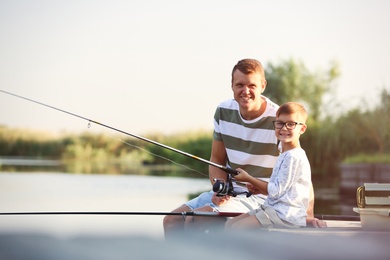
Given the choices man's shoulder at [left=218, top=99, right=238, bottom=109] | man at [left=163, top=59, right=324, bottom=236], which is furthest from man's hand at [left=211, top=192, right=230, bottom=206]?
man's shoulder at [left=218, top=99, right=238, bottom=109]

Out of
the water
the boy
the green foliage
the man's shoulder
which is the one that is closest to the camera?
the boy

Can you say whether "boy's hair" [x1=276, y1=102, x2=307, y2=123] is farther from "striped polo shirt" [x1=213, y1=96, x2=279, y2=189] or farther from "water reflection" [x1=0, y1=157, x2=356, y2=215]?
"water reflection" [x1=0, y1=157, x2=356, y2=215]

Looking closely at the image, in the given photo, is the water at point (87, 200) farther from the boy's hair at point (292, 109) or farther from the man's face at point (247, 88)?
the boy's hair at point (292, 109)

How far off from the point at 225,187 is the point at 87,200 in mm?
6672

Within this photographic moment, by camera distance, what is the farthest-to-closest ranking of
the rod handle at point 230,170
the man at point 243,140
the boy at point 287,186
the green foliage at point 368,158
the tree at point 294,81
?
the tree at point 294,81 → the green foliage at point 368,158 → the man at point 243,140 → the rod handle at point 230,170 → the boy at point 287,186

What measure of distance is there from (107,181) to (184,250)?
10.7 m

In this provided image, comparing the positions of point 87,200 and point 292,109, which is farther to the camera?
point 87,200

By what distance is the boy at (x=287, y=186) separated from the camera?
3.03 metres

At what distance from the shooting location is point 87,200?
32.3 feet

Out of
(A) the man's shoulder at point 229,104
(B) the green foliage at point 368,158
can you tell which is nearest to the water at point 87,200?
(A) the man's shoulder at point 229,104

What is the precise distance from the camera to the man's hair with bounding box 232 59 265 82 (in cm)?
338

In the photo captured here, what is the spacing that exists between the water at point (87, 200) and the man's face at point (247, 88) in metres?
0.67

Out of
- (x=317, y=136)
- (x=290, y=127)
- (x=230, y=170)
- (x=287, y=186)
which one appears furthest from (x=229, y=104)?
(x=317, y=136)

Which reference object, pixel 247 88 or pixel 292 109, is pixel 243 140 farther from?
pixel 292 109
